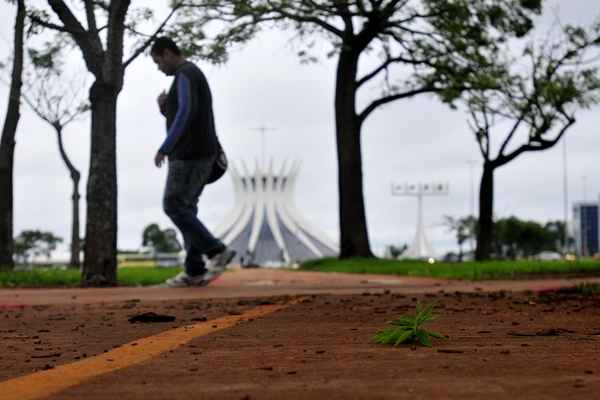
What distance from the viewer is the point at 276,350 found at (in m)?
4.41

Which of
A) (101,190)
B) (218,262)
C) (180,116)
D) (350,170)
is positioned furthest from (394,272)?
(180,116)

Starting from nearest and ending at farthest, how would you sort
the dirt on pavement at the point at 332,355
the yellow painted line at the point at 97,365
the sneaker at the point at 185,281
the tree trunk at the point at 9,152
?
the dirt on pavement at the point at 332,355 → the yellow painted line at the point at 97,365 → the sneaker at the point at 185,281 → the tree trunk at the point at 9,152

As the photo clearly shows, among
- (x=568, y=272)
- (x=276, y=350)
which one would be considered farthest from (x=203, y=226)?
(x=568, y=272)

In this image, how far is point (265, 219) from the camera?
108m

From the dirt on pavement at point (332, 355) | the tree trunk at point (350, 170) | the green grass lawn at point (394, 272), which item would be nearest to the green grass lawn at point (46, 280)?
the green grass lawn at point (394, 272)

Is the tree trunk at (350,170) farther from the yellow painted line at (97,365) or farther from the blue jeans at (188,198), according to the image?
the yellow painted line at (97,365)

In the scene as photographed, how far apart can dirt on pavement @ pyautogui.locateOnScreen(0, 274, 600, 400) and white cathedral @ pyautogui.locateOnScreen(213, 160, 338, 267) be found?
97.1 m

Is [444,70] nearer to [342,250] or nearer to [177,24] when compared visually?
[342,250]

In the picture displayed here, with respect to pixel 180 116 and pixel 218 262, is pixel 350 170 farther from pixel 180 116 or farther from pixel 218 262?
pixel 180 116

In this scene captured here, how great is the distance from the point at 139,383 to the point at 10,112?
14.7 metres

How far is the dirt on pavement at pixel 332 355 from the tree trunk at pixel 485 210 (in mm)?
20955

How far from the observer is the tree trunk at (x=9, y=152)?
55.3ft

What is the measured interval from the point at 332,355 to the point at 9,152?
46.2 ft

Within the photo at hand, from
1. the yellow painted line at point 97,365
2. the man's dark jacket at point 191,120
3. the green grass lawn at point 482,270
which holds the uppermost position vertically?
the man's dark jacket at point 191,120
